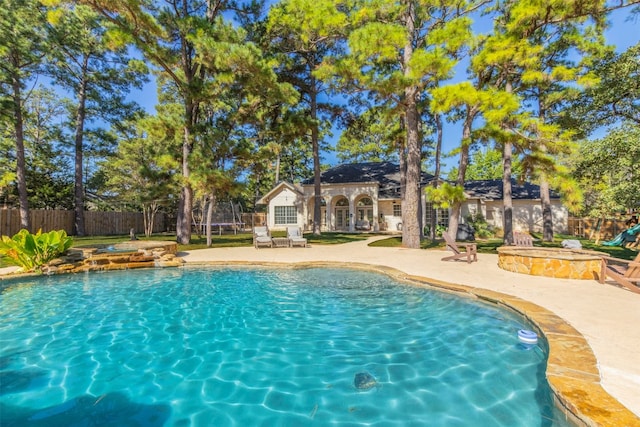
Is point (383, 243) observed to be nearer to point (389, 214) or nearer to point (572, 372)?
point (389, 214)

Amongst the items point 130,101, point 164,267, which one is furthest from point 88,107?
point 164,267

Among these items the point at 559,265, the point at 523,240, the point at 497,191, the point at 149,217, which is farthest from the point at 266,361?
the point at 497,191

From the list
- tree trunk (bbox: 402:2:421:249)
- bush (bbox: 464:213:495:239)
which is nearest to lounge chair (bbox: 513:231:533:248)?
tree trunk (bbox: 402:2:421:249)

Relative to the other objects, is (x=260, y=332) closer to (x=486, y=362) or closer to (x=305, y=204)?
(x=486, y=362)

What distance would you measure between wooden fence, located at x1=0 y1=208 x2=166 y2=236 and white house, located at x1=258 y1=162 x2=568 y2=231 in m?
10.8

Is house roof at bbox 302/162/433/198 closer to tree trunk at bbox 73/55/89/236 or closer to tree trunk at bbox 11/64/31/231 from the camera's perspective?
tree trunk at bbox 73/55/89/236

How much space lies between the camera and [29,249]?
8422 millimetres

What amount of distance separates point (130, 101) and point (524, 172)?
1090 inches

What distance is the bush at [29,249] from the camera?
837 cm

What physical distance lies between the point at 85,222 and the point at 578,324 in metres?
27.9

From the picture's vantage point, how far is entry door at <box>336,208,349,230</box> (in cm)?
2764

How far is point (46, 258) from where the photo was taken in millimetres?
8711

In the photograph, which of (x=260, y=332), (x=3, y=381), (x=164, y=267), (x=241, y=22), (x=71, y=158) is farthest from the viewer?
(x=71, y=158)

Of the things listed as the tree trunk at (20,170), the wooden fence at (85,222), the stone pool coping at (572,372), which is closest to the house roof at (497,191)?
the stone pool coping at (572,372)
